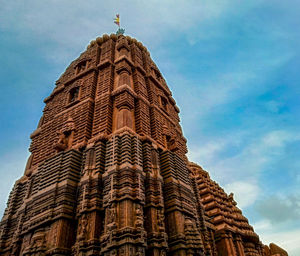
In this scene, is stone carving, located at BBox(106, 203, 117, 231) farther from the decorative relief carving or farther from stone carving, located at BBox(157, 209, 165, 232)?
stone carving, located at BBox(157, 209, 165, 232)

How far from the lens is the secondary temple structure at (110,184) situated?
14.9 metres

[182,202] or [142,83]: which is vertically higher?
[142,83]

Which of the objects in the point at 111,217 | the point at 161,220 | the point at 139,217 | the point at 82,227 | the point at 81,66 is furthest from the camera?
the point at 81,66

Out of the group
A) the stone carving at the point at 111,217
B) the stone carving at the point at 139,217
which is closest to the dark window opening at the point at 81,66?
the stone carving at the point at 111,217

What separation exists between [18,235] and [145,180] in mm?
8644

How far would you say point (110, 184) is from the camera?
53.4 ft

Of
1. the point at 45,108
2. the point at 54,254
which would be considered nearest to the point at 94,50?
the point at 45,108

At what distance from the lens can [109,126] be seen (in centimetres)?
2091

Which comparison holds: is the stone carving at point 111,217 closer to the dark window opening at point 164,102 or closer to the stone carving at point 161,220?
the stone carving at point 161,220

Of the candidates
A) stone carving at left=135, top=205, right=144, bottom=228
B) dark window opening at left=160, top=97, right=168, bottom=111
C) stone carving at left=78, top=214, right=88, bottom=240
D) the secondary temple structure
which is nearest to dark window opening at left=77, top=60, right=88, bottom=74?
the secondary temple structure

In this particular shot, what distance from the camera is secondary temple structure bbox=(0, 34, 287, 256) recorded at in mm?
14906

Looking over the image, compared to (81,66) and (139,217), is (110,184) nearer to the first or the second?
(139,217)

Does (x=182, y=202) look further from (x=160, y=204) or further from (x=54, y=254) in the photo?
(x=54, y=254)

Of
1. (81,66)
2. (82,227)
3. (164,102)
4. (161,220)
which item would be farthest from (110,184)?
(81,66)
